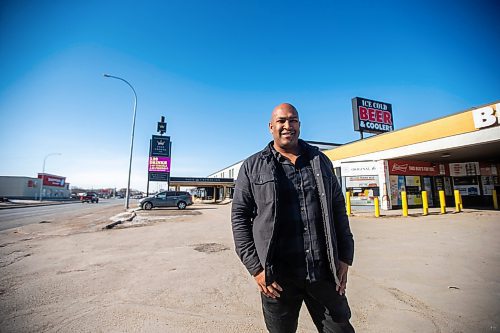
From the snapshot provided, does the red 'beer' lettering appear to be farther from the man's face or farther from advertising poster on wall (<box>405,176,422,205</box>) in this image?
the man's face

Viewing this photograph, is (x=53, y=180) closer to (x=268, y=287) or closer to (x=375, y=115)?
(x=375, y=115)

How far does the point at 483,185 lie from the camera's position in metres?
17.8

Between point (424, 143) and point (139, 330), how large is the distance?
668 inches

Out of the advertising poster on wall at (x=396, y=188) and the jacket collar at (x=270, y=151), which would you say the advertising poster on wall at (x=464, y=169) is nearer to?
the advertising poster on wall at (x=396, y=188)

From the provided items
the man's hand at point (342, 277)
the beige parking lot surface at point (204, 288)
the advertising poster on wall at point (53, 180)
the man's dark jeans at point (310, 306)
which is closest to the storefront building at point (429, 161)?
the beige parking lot surface at point (204, 288)

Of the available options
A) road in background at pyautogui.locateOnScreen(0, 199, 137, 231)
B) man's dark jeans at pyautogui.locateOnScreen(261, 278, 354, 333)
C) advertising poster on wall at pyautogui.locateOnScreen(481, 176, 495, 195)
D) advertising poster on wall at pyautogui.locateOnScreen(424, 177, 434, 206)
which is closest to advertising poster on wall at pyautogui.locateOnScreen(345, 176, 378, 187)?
advertising poster on wall at pyautogui.locateOnScreen(424, 177, 434, 206)

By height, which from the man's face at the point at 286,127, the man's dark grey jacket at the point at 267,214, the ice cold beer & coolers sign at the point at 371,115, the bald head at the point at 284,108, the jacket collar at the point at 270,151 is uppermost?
the ice cold beer & coolers sign at the point at 371,115

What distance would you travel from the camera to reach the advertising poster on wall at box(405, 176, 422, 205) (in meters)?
17.2

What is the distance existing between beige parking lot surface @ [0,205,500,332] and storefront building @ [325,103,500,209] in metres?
8.34

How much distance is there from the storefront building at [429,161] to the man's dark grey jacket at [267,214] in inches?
568

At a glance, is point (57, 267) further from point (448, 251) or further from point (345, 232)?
point (448, 251)

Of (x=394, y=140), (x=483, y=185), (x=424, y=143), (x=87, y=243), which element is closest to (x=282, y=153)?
(x=87, y=243)

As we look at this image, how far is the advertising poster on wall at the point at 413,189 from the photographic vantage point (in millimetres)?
17250

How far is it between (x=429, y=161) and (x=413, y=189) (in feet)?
10.00
